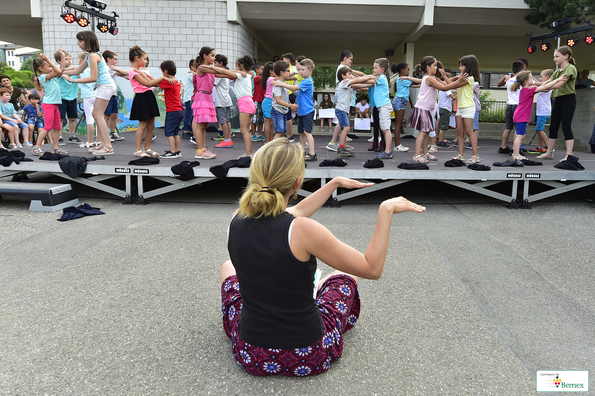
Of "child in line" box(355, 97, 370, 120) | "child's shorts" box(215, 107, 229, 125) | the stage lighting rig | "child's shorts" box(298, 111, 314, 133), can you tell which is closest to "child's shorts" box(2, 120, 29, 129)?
the stage lighting rig

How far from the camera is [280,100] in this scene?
6973 millimetres

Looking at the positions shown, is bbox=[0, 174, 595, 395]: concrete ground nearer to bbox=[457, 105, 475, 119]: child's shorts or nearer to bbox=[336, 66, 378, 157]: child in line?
bbox=[457, 105, 475, 119]: child's shorts

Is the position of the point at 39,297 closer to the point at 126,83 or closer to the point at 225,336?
the point at 225,336

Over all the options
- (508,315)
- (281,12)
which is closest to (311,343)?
(508,315)

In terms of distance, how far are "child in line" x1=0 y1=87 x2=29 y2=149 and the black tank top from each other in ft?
33.7

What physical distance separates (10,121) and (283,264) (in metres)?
11.1

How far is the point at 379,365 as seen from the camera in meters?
2.45

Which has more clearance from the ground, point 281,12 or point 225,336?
point 281,12

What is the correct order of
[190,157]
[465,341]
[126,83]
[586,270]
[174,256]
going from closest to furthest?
[465,341] < [586,270] < [174,256] < [190,157] < [126,83]

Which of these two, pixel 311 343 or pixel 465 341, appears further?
pixel 465 341

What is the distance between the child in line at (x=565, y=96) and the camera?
22.6 feet

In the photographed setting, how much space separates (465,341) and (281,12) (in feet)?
43.6

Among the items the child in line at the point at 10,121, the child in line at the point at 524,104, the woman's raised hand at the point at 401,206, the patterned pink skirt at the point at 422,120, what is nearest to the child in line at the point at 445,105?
the child in line at the point at 524,104

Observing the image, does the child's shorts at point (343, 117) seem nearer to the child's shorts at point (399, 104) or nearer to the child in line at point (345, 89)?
the child in line at point (345, 89)
